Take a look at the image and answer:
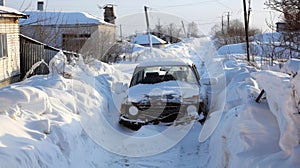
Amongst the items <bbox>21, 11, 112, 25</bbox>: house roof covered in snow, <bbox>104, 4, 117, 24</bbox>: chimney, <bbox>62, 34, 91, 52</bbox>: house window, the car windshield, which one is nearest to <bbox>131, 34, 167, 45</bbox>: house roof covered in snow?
<bbox>104, 4, 117, 24</bbox>: chimney

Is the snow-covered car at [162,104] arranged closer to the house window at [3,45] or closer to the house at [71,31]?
the house window at [3,45]

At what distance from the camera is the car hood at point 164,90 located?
8729 mm

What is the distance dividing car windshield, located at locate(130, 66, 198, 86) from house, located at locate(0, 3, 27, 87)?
240 inches

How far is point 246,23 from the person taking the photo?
20.4 metres

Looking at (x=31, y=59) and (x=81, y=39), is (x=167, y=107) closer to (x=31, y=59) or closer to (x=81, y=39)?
(x=31, y=59)

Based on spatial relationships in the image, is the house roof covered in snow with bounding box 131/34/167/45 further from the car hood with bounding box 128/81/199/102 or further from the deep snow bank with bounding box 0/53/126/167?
the deep snow bank with bounding box 0/53/126/167

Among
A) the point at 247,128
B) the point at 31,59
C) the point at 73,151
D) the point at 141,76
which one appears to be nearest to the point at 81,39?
the point at 31,59

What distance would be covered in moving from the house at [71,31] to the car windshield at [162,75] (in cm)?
1166

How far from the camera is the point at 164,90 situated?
357 inches

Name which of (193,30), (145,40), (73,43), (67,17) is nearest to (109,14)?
(67,17)

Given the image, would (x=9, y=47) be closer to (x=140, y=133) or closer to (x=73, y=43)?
(x=140, y=133)

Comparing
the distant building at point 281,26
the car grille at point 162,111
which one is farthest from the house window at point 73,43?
the car grille at point 162,111

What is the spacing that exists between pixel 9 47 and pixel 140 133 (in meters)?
9.03

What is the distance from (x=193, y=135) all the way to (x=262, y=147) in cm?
381
